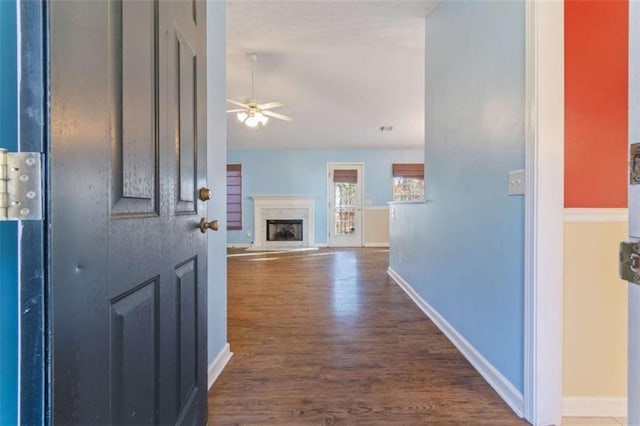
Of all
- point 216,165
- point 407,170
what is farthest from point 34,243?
point 407,170

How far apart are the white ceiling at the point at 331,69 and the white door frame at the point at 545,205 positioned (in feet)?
4.97

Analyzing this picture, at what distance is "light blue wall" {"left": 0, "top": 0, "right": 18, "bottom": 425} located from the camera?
0.43 meters

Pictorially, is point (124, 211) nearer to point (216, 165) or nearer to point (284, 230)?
point (216, 165)

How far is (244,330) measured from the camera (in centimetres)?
236

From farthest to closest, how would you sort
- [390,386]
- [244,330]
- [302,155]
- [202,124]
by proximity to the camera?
[302,155] < [244,330] < [390,386] < [202,124]

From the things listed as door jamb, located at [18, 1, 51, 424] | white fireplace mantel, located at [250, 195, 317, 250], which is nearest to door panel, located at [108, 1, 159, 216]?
door jamb, located at [18, 1, 51, 424]

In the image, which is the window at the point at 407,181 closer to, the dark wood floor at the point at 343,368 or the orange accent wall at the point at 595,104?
the dark wood floor at the point at 343,368

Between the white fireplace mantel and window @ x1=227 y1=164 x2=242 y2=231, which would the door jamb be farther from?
window @ x1=227 y1=164 x2=242 y2=231

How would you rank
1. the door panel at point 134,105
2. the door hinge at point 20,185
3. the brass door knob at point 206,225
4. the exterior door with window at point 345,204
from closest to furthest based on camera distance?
the door hinge at point 20,185 → the door panel at point 134,105 → the brass door knob at point 206,225 → the exterior door with window at point 345,204

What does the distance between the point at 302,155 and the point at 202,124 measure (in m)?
6.32

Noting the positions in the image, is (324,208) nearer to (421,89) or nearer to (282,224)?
(282,224)

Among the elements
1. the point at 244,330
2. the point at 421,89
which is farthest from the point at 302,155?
the point at 244,330

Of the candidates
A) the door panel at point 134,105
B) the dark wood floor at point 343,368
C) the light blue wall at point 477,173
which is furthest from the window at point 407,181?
the door panel at point 134,105

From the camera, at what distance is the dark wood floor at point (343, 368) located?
4.68 ft
